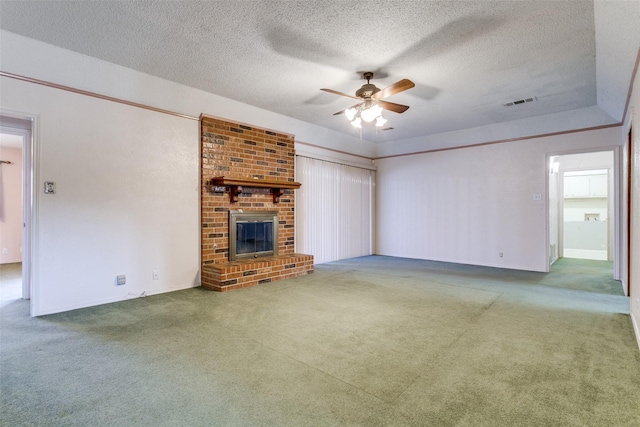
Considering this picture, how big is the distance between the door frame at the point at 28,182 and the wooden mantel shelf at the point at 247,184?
1919 millimetres

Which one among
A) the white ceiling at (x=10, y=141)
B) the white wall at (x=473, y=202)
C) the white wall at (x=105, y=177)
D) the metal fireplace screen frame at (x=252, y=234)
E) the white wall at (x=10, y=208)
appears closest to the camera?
the white wall at (x=105, y=177)

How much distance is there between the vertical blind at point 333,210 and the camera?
20.1 ft

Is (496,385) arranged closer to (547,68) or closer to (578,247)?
(547,68)

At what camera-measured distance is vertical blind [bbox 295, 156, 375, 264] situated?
6.14 meters

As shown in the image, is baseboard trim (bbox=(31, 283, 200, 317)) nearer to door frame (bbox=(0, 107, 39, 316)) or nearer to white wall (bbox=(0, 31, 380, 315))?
white wall (bbox=(0, 31, 380, 315))

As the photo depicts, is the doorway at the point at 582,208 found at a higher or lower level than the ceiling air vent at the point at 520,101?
lower

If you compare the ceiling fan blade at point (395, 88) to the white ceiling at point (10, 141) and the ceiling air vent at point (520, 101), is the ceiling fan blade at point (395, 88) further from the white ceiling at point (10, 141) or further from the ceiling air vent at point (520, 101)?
the white ceiling at point (10, 141)

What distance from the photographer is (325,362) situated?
86.5 inches

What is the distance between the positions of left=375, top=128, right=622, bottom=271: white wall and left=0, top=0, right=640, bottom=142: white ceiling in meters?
1.29

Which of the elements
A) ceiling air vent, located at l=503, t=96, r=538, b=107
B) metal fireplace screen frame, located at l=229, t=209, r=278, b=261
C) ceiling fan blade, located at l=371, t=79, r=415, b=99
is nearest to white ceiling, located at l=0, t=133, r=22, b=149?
metal fireplace screen frame, located at l=229, t=209, r=278, b=261

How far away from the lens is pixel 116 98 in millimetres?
3701

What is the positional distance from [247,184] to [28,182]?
266 cm

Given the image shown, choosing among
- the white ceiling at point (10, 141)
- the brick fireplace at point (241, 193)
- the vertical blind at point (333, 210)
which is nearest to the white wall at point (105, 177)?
the brick fireplace at point (241, 193)

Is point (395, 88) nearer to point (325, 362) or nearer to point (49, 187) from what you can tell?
point (325, 362)
